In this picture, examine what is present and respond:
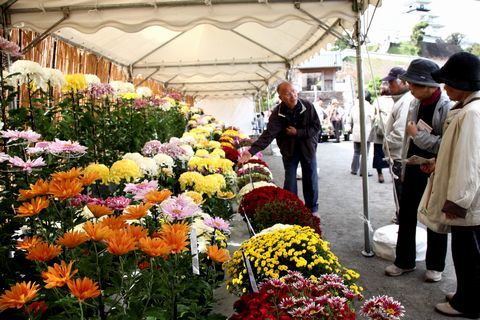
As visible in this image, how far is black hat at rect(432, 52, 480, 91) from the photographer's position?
264 centimetres

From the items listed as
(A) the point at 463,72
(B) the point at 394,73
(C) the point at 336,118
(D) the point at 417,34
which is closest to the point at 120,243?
(A) the point at 463,72

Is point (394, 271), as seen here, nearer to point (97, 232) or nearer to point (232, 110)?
point (97, 232)

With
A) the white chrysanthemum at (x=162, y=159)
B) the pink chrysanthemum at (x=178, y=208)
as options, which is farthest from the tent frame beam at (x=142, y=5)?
the pink chrysanthemum at (x=178, y=208)

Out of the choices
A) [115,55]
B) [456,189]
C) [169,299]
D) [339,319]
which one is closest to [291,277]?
[339,319]

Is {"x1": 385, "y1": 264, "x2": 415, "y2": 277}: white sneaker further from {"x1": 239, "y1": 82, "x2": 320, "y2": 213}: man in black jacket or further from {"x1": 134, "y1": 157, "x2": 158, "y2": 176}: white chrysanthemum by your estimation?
{"x1": 134, "y1": 157, "x2": 158, "y2": 176}: white chrysanthemum

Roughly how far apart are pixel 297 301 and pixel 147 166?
4.59ft

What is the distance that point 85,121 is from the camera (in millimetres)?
2857

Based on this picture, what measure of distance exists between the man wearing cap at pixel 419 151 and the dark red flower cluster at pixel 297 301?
2175mm

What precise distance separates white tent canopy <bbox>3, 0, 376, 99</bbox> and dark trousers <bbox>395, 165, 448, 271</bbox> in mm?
1782

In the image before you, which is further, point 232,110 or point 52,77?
point 232,110

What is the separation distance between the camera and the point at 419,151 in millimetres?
3432

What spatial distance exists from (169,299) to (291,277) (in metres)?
0.52

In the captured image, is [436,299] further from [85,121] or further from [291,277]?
[85,121]

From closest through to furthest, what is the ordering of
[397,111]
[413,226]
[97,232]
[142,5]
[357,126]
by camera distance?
[97,232], [413,226], [142,5], [397,111], [357,126]
